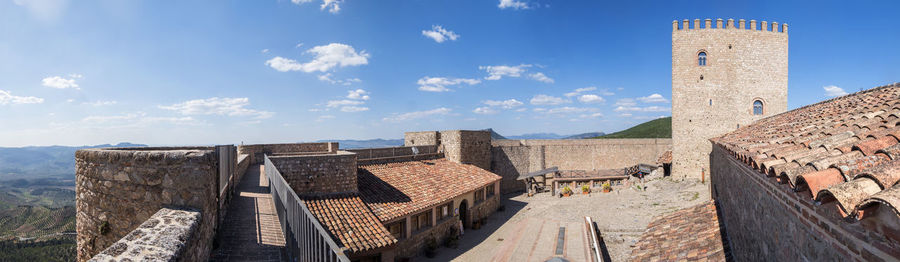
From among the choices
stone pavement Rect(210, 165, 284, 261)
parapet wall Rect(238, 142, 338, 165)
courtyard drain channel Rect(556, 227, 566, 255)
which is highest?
parapet wall Rect(238, 142, 338, 165)

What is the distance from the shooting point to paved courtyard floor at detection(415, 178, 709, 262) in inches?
571

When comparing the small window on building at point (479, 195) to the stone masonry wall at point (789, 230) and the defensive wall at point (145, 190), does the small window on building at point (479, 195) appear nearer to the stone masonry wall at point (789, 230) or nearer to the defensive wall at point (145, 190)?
the stone masonry wall at point (789, 230)

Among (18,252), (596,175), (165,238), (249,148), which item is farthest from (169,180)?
(18,252)

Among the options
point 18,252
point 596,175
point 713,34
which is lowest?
point 18,252

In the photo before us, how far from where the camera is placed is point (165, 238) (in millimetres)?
3258

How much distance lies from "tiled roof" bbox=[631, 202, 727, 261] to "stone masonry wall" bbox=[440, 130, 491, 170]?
45.9ft

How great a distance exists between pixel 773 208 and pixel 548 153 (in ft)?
85.3

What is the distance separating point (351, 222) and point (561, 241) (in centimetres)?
915

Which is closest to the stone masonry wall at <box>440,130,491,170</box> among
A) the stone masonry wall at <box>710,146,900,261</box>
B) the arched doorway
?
the arched doorway

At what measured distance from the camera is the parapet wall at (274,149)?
2078 centimetres

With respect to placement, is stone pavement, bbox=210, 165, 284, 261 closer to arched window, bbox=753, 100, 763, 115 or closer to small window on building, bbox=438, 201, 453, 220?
small window on building, bbox=438, 201, 453, 220

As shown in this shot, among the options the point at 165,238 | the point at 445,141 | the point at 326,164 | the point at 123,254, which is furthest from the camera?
the point at 445,141

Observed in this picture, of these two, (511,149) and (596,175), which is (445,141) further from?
(596,175)

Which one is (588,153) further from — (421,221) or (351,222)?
(351,222)
